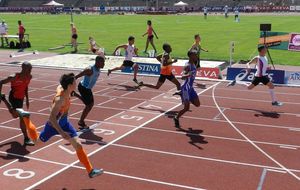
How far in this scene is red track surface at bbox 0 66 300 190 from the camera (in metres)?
8.13

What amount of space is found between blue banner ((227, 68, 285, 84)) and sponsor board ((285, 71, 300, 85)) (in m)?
0.16

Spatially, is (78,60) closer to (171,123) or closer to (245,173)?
(171,123)

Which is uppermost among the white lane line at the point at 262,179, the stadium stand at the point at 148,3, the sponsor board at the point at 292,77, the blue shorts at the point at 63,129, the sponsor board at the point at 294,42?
the stadium stand at the point at 148,3

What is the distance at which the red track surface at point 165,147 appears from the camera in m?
8.13

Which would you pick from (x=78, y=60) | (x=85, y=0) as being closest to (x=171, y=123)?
(x=78, y=60)

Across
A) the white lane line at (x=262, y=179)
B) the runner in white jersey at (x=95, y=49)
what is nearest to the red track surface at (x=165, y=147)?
the white lane line at (x=262, y=179)

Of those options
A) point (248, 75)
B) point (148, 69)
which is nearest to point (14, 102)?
point (148, 69)

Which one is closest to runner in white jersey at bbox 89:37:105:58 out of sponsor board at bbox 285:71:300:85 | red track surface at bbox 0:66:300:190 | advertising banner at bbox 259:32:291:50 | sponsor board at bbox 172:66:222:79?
red track surface at bbox 0:66:300:190

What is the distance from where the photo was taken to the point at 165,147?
10.0 m

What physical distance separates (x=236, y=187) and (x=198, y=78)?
11485 millimetres

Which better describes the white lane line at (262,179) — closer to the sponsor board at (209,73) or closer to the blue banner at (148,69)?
the sponsor board at (209,73)

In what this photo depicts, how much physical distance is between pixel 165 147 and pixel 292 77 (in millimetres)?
9738

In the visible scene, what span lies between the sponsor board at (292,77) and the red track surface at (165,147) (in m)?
2.34

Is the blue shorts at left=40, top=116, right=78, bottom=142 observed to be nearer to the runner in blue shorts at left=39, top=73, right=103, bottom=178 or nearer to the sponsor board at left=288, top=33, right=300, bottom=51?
the runner in blue shorts at left=39, top=73, right=103, bottom=178
